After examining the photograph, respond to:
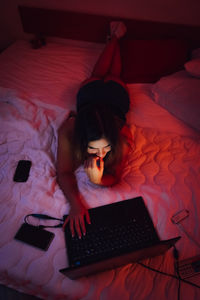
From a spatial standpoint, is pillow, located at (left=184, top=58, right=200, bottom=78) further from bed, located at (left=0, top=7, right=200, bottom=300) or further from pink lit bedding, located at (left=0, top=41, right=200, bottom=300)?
pink lit bedding, located at (left=0, top=41, right=200, bottom=300)

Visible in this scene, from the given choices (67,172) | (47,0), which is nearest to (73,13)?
(47,0)

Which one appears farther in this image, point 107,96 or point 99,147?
point 107,96

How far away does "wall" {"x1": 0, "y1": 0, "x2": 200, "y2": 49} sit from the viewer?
1613mm

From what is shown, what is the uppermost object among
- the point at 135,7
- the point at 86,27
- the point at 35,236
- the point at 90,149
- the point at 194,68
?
the point at 135,7

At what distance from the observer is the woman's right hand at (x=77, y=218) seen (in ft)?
2.88

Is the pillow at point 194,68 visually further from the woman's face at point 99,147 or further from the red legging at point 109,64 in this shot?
the woman's face at point 99,147

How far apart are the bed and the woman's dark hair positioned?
0.53 feet

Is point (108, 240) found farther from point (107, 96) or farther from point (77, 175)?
point (107, 96)

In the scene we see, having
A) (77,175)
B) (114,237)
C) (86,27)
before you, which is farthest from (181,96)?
(86,27)

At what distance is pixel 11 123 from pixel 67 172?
1.76 feet

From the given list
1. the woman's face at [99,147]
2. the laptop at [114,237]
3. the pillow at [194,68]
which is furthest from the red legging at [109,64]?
the laptop at [114,237]

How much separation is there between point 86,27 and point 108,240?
1867 mm

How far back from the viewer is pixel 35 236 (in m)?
0.90

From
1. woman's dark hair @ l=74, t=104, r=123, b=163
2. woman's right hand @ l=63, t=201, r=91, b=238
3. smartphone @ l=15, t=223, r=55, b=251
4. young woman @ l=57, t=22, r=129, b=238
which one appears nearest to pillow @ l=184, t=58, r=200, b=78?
young woman @ l=57, t=22, r=129, b=238
